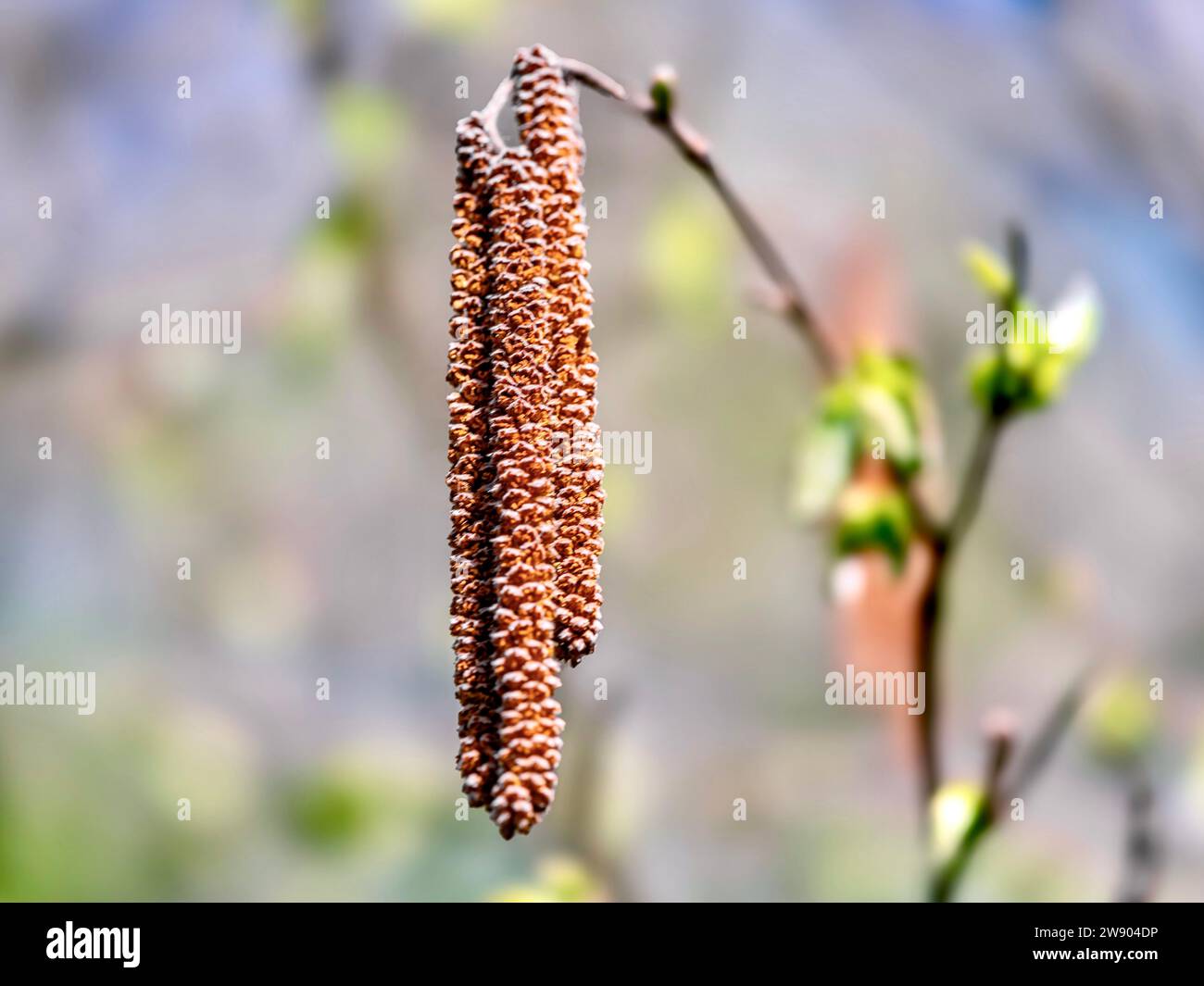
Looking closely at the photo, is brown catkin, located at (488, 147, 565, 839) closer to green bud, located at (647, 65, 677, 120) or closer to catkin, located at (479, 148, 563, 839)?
catkin, located at (479, 148, 563, 839)

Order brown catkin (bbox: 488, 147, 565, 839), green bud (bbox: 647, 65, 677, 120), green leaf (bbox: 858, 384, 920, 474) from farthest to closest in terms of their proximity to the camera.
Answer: green leaf (bbox: 858, 384, 920, 474) → green bud (bbox: 647, 65, 677, 120) → brown catkin (bbox: 488, 147, 565, 839)

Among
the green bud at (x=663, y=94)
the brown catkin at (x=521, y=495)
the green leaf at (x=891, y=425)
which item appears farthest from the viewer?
the green leaf at (x=891, y=425)

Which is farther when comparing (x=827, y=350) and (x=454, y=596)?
(x=827, y=350)

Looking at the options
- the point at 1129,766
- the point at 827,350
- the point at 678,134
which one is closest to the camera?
the point at 678,134

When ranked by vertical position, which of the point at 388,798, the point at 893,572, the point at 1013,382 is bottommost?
the point at 388,798

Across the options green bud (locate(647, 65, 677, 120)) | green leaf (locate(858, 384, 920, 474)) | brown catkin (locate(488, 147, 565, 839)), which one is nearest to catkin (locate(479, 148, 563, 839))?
brown catkin (locate(488, 147, 565, 839))

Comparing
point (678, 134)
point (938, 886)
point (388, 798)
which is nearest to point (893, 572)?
point (938, 886)

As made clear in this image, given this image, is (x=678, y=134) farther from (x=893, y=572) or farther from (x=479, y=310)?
(x=893, y=572)

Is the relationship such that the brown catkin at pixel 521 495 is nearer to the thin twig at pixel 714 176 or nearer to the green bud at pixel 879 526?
the thin twig at pixel 714 176

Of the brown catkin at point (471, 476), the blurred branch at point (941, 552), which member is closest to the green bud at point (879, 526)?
the blurred branch at point (941, 552)
